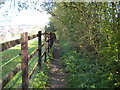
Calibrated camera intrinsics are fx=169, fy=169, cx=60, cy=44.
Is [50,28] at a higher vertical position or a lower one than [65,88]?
higher

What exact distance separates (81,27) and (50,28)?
86.5 feet

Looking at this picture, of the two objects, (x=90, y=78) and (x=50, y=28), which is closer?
(x=90, y=78)

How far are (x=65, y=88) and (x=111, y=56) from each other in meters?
1.80

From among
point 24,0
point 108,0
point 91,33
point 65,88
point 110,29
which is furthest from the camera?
point 24,0

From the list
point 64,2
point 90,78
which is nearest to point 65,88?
point 90,78

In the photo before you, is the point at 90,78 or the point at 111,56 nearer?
the point at 111,56

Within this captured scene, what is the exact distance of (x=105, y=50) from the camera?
4504 mm

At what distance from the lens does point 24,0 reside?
28.0ft

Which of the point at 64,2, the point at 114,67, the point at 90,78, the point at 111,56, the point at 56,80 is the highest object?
the point at 64,2

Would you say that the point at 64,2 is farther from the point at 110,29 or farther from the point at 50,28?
the point at 50,28

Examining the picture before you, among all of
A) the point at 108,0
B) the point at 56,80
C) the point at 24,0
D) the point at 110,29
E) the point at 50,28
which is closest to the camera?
the point at 110,29

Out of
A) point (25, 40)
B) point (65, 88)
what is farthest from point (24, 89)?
point (65, 88)

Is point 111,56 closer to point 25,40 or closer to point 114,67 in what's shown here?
point 114,67

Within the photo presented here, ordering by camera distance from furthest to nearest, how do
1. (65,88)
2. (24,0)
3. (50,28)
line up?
(50,28), (24,0), (65,88)
